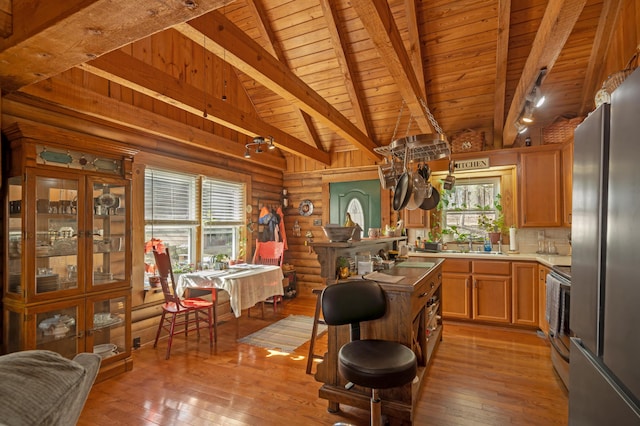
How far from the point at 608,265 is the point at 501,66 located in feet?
10.8

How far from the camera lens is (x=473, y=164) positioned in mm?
4785

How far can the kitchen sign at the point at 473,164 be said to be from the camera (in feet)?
15.5

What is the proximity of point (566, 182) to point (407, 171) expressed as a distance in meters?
2.74

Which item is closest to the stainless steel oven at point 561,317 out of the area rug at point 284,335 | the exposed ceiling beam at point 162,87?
the area rug at point 284,335

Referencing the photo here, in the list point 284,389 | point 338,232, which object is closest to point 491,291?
point 338,232

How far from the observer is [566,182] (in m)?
4.13

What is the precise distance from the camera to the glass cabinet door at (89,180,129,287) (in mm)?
3061

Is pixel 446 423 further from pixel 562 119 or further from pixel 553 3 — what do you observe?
pixel 562 119

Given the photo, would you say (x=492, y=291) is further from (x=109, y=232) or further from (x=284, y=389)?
(x=109, y=232)

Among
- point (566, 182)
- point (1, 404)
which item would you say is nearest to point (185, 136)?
point (1, 404)

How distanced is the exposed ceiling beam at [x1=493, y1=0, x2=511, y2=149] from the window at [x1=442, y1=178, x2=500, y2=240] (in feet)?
2.07

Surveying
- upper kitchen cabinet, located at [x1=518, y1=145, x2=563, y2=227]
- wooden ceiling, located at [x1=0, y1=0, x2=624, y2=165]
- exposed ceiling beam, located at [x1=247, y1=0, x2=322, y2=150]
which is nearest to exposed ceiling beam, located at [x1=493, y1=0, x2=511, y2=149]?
wooden ceiling, located at [x1=0, y1=0, x2=624, y2=165]

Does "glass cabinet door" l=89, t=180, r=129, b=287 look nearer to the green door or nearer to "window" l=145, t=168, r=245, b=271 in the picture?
"window" l=145, t=168, r=245, b=271

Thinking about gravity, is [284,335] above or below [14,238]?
below
